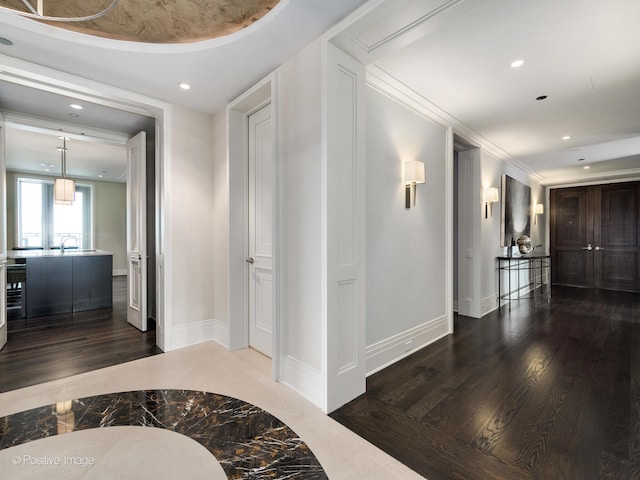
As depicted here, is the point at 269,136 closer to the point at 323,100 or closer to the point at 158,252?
the point at 323,100

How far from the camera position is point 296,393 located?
2.34 m

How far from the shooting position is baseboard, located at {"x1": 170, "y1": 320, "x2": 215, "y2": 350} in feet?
10.8

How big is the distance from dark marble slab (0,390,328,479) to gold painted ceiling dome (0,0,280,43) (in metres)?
2.80

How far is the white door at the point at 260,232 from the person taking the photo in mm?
3098

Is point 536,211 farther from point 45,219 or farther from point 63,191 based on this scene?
point 45,219

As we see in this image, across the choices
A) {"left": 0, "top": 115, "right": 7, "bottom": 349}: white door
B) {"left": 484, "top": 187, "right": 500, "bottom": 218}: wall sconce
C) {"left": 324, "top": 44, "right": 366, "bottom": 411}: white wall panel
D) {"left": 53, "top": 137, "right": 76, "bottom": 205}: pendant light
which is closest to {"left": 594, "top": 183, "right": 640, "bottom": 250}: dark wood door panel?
{"left": 484, "top": 187, "right": 500, "bottom": 218}: wall sconce

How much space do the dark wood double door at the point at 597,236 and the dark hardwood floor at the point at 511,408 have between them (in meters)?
4.61

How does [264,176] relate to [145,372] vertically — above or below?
above

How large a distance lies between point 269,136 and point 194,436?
261 centimetres

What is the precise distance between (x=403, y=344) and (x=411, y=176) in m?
1.74

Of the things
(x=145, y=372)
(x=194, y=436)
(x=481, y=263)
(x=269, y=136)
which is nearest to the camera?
(x=194, y=436)

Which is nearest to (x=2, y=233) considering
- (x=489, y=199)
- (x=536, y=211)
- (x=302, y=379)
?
(x=302, y=379)

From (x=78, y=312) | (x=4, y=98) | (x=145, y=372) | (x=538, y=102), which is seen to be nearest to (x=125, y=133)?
(x=4, y=98)

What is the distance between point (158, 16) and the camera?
7.27 feet
